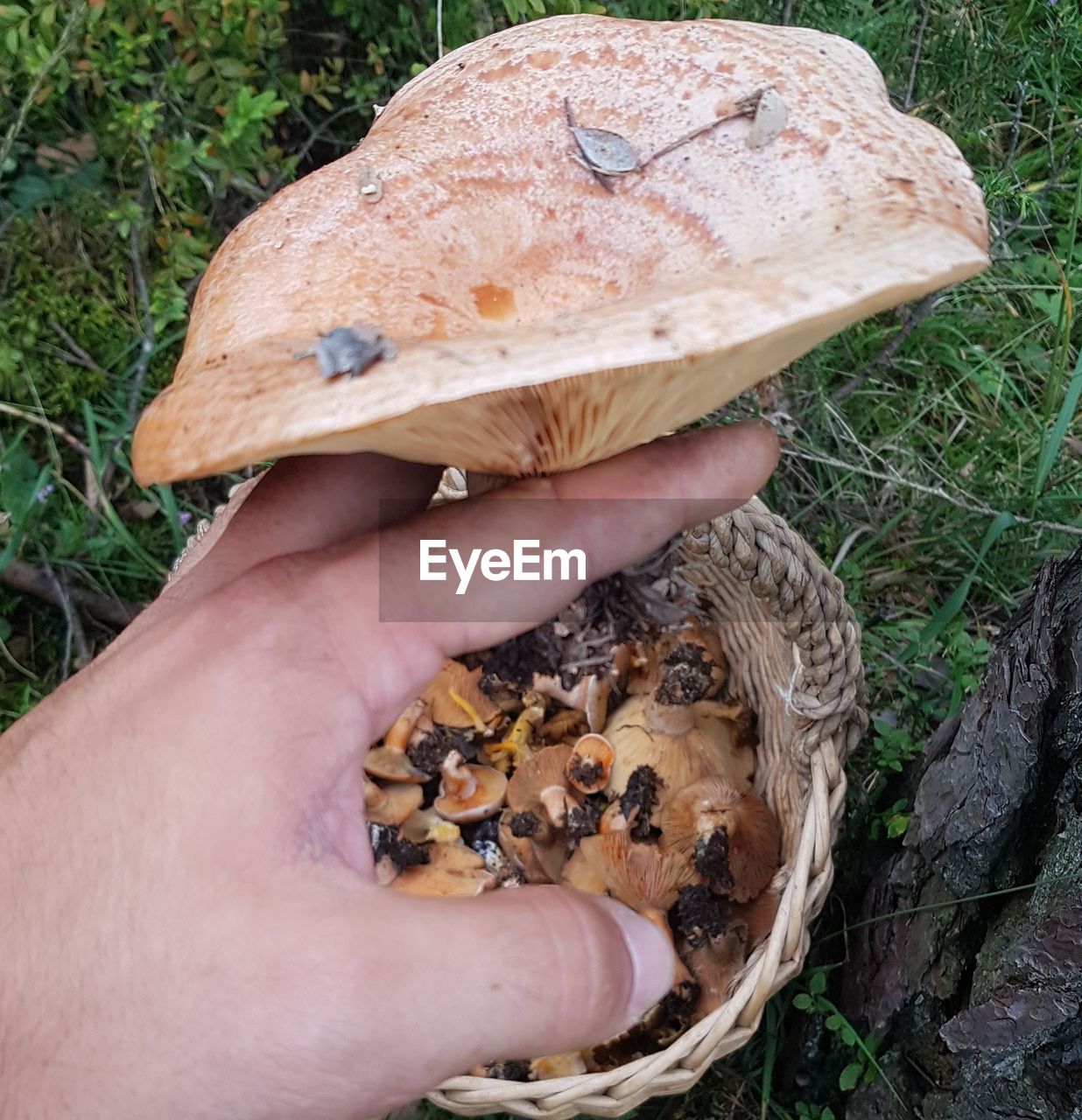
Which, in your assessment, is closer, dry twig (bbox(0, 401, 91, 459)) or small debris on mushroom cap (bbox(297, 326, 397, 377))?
small debris on mushroom cap (bbox(297, 326, 397, 377))

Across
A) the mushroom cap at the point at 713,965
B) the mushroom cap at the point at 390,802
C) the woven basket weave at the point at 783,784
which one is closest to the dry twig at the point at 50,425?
the woven basket weave at the point at 783,784

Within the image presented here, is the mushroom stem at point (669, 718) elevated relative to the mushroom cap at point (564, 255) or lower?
lower

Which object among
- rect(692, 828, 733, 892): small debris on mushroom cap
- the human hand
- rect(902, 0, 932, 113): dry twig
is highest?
rect(902, 0, 932, 113): dry twig

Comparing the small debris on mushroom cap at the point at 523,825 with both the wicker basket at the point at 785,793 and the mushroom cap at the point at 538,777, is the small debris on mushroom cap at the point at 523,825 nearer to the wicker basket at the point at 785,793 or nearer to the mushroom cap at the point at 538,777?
the mushroom cap at the point at 538,777

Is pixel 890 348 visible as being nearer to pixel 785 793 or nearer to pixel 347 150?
pixel 785 793

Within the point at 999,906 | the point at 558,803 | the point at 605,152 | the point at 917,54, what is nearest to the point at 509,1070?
the point at 558,803

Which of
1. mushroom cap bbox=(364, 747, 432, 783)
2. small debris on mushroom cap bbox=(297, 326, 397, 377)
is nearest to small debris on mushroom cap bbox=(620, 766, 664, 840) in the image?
mushroom cap bbox=(364, 747, 432, 783)

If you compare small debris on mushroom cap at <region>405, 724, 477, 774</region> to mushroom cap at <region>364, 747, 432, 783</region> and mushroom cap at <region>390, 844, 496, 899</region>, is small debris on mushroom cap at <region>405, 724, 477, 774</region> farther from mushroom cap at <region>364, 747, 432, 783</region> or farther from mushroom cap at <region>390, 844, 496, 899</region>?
mushroom cap at <region>390, 844, 496, 899</region>

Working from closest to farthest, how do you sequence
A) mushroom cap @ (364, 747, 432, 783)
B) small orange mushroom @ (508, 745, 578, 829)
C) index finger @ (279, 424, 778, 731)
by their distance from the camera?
index finger @ (279, 424, 778, 731)
small orange mushroom @ (508, 745, 578, 829)
mushroom cap @ (364, 747, 432, 783)
